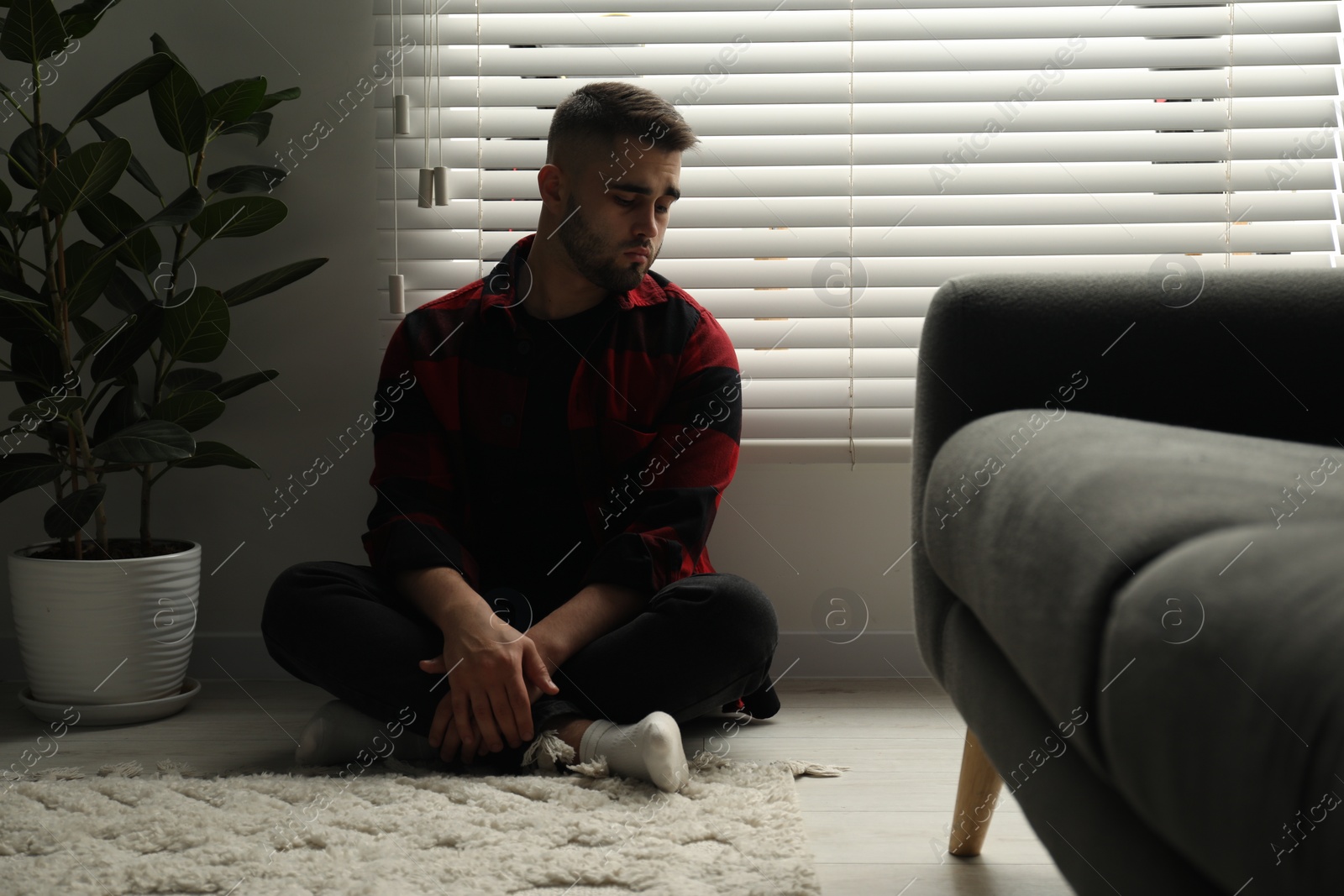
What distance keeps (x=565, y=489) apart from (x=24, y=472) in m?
0.76

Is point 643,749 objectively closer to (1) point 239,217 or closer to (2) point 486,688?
(2) point 486,688

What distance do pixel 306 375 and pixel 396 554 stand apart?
0.51 m

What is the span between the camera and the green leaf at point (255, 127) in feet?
4.90

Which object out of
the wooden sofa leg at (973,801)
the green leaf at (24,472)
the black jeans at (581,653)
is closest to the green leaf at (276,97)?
the green leaf at (24,472)

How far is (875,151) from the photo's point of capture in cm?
164

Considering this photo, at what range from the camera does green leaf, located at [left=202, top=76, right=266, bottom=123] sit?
1.43 metres

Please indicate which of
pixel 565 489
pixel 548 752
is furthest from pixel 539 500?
pixel 548 752

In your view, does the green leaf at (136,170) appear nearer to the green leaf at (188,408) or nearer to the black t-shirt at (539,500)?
the green leaf at (188,408)

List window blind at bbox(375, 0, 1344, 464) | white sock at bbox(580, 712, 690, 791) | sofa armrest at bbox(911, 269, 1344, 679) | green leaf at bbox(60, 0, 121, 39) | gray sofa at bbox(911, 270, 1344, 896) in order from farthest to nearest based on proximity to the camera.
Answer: window blind at bbox(375, 0, 1344, 464) → green leaf at bbox(60, 0, 121, 39) → white sock at bbox(580, 712, 690, 791) → sofa armrest at bbox(911, 269, 1344, 679) → gray sofa at bbox(911, 270, 1344, 896)

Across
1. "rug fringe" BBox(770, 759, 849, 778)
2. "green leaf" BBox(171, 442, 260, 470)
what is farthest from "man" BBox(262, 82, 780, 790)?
"green leaf" BBox(171, 442, 260, 470)

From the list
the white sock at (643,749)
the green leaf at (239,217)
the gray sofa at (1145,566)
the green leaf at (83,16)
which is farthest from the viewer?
the green leaf at (239,217)

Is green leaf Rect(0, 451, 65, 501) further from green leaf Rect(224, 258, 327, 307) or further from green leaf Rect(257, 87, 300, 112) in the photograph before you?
green leaf Rect(257, 87, 300, 112)

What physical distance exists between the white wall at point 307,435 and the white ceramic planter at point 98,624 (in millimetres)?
240

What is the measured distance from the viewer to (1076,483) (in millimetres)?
521
